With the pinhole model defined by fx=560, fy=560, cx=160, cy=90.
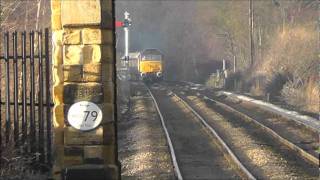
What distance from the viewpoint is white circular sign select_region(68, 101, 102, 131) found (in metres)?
7.70

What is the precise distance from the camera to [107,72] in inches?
308

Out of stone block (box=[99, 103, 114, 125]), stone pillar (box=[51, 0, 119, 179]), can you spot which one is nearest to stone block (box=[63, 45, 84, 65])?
stone pillar (box=[51, 0, 119, 179])

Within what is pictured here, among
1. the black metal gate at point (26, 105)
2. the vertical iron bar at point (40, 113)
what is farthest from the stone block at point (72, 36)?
the vertical iron bar at point (40, 113)

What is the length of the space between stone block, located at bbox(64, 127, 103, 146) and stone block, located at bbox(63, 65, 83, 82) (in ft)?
2.23

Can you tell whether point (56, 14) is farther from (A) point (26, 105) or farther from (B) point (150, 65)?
(B) point (150, 65)

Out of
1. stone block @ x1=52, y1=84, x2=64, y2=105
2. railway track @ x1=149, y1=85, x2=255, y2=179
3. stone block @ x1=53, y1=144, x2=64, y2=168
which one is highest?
stone block @ x1=52, y1=84, x2=64, y2=105

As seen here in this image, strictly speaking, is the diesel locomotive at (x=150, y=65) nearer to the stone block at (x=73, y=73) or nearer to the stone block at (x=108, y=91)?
the stone block at (x=108, y=91)

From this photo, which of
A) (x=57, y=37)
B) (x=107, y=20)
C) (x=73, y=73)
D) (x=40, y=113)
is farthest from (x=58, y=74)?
(x=107, y=20)

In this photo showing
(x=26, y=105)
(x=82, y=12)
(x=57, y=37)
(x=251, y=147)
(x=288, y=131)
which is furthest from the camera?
(x=288, y=131)

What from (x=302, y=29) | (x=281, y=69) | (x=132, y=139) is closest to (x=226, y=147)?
(x=132, y=139)

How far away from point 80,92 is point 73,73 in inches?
11.0

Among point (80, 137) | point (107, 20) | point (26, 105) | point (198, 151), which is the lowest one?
point (198, 151)

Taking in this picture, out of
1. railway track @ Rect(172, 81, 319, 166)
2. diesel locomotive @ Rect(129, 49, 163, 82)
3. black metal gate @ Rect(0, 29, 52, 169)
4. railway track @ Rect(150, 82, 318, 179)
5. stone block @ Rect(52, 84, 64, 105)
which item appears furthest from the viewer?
diesel locomotive @ Rect(129, 49, 163, 82)

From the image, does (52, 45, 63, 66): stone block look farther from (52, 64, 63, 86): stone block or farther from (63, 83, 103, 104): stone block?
(63, 83, 103, 104): stone block
